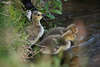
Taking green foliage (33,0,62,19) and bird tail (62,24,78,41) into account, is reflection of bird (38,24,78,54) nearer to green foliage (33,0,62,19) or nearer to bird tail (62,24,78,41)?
bird tail (62,24,78,41)

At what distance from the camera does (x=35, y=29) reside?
3.52 m

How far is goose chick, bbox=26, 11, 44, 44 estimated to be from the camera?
11.0 feet

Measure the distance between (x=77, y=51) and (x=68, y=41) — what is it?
61 centimetres

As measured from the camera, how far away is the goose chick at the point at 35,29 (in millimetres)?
3344

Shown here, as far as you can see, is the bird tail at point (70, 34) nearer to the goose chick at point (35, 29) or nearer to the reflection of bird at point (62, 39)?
the reflection of bird at point (62, 39)

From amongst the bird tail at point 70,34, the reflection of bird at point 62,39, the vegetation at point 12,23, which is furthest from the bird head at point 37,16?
the bird tail at point 70,34

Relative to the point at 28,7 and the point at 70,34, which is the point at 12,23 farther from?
the point at 70,34

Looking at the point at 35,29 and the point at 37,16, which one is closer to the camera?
the point at 35,29

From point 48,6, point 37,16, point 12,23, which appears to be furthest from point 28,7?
point 12,23

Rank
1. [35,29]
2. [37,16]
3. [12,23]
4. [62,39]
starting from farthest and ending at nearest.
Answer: [37,16], [62,39], [35,29], [12,23]

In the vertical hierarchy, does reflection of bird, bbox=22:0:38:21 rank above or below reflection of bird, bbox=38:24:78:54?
above

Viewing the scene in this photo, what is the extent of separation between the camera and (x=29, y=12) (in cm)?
377

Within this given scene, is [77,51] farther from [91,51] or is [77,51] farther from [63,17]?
[63,17]

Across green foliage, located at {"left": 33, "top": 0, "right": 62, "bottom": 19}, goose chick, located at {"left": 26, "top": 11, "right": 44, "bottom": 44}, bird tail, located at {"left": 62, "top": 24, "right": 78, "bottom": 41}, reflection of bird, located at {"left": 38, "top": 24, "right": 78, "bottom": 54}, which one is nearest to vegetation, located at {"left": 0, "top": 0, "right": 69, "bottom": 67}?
green foliage, located at {"left": 33, "top": 0, "right": 62, "bottom": 19}
